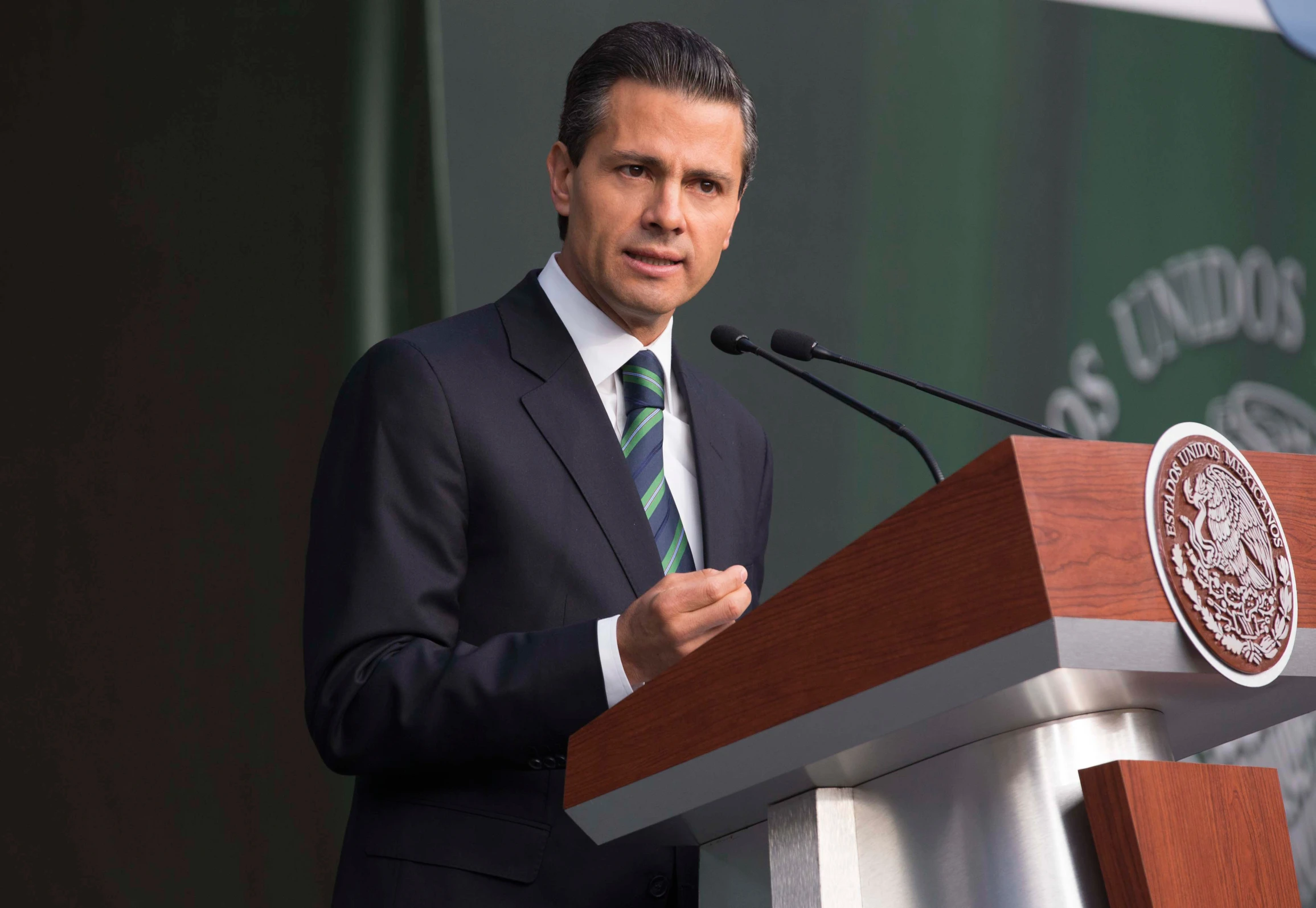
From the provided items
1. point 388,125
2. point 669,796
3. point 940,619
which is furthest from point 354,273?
point 940,619

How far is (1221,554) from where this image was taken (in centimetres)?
81

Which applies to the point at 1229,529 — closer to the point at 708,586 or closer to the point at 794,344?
the point at 708,586

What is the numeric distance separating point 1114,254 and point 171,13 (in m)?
2.10

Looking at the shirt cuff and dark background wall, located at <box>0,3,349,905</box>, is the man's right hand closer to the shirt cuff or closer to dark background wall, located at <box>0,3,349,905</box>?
the shirt cuff

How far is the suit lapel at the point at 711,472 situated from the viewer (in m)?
1.53

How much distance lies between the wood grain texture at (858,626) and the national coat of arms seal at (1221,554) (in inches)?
4.4

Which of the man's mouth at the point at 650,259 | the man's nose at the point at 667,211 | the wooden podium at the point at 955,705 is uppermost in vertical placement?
the man's nose at the point at 667,211

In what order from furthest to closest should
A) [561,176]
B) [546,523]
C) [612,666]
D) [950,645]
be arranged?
[561,176], [546,523], [612,666], [950,645]

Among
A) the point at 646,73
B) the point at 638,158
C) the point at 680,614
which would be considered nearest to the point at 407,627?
the point at 680,614

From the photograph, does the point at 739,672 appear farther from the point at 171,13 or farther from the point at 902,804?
the point at 171,13

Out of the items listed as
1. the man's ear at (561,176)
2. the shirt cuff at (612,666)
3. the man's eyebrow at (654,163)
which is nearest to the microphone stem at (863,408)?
the man's eyebrow at (654,163)

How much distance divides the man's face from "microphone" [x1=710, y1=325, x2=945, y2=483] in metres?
0.08

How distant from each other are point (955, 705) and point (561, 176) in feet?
3.78

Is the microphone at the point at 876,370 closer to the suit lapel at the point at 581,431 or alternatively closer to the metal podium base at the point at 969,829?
the suit lapel at the point at 581,431
